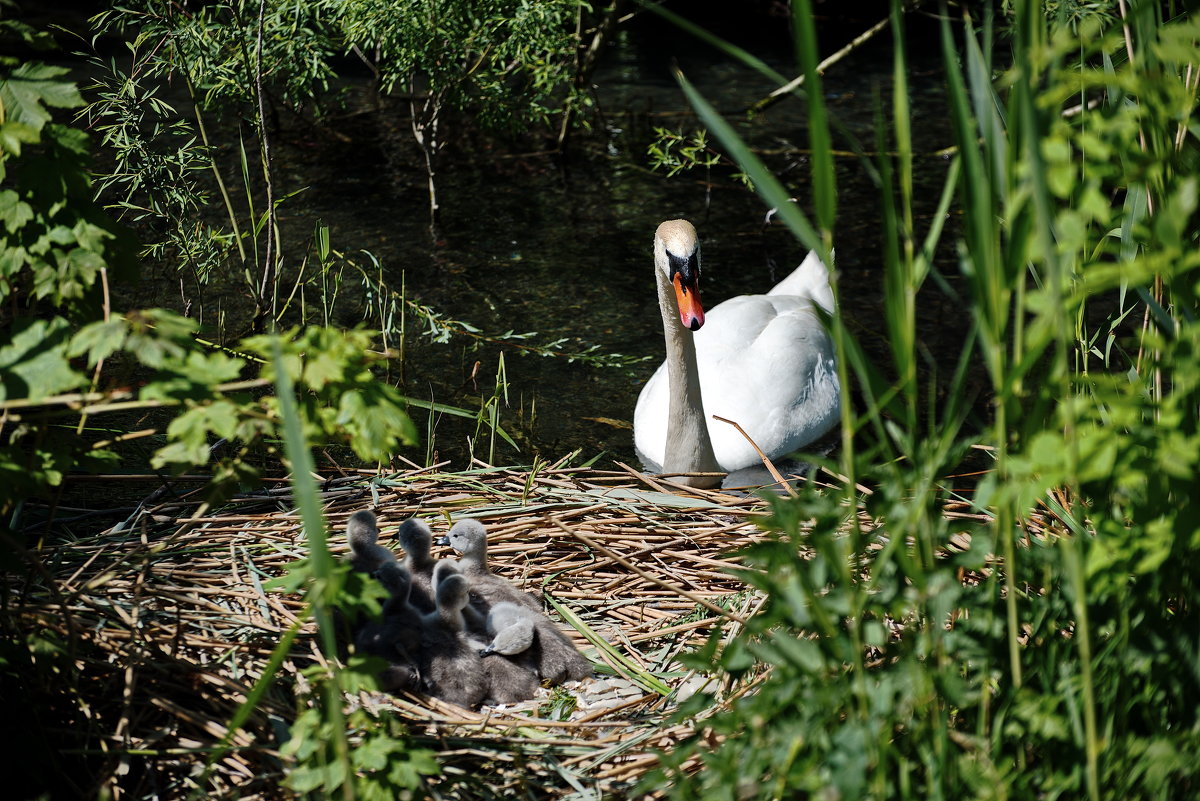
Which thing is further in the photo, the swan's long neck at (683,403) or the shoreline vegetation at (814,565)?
the swan's long neck at (683,403)

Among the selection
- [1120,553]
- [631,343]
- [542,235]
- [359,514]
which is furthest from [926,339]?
[1120,553]

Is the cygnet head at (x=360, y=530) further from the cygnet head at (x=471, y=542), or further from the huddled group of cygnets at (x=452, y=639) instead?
the cygnet head at (x=471, y=542)

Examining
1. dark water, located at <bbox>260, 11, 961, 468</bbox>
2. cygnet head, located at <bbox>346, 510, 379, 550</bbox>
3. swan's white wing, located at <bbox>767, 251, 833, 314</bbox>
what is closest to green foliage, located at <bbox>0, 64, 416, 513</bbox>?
cygnet head, located at <bbox>346, 510, 379, 550</bbox>

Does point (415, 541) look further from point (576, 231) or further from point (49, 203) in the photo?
point (576, 231)

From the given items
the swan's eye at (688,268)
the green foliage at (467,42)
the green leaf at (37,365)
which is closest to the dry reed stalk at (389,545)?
the green leaf at (37,365)

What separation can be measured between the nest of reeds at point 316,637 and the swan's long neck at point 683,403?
0.65m

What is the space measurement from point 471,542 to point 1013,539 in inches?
74.2

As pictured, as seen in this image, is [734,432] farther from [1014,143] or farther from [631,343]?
[1014,143]

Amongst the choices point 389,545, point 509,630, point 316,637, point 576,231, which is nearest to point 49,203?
point 316,637

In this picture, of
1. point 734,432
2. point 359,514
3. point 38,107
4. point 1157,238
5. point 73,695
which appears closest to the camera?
point 1157,238

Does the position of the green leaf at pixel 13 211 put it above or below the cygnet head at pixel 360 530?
above

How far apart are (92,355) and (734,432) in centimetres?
394

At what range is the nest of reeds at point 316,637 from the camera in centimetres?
270

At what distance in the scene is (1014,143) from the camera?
6.30ft
